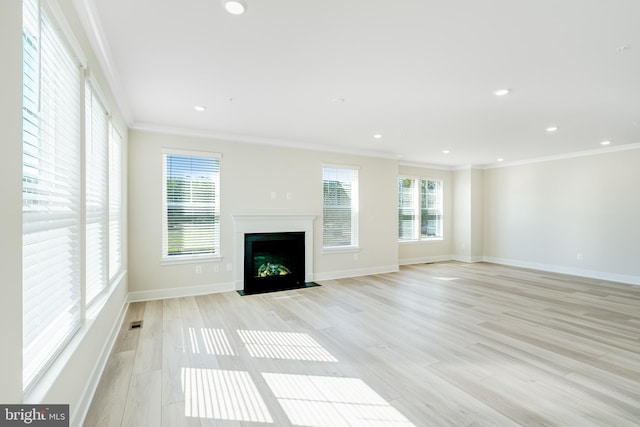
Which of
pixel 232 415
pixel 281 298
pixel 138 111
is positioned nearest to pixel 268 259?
pixel 281 298

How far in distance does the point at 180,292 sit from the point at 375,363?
3.30m

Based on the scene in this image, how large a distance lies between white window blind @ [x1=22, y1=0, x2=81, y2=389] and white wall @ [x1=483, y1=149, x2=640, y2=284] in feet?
27.0

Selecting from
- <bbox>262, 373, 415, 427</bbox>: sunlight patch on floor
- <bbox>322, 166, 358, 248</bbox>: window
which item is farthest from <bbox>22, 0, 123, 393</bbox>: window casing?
<bbox>322, 166, 358, 248</bbox>: window

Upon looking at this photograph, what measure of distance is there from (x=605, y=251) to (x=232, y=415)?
7.39 m

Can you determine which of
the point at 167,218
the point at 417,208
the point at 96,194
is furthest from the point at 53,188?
the point at 417,208

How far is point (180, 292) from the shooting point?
14.9ft

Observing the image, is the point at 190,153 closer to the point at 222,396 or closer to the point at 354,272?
the point at 222,396

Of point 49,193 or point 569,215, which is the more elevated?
point 49,193

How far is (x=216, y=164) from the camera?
4.85 meters

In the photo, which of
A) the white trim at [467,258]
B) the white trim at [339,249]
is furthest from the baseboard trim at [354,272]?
the white trim at [467,258]

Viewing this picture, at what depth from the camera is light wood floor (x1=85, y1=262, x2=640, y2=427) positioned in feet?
6.36

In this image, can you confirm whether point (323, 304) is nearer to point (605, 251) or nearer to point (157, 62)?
point (157, 62)

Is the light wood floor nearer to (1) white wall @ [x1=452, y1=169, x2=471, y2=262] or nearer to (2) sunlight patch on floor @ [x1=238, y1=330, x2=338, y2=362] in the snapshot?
(2) sunlight patch on floor @ [x1=238, y1=330, x2=338, y2=362]

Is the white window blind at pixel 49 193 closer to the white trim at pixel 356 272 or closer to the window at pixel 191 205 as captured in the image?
the window at pixel 191 205
